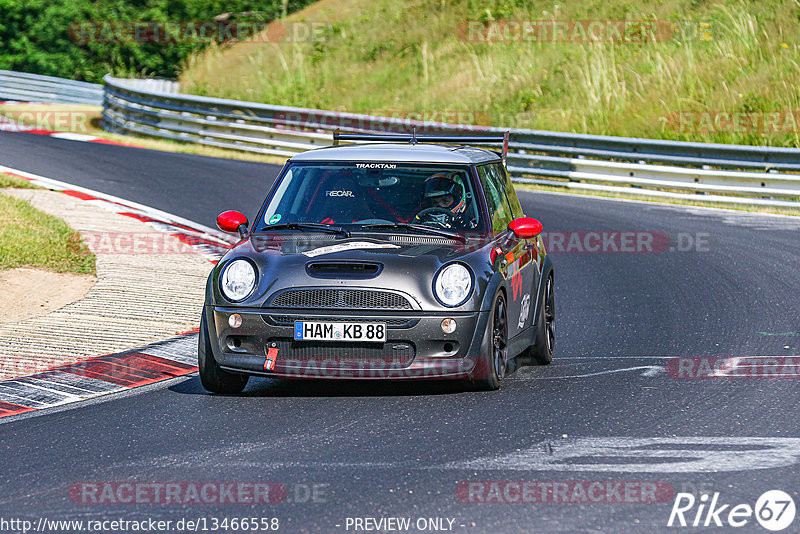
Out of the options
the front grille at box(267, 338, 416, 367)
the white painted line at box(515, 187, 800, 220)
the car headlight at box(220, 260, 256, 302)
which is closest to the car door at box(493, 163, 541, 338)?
the front grille at box(267, 338, 416, 367)

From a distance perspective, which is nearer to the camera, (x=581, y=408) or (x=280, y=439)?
(x=280, y=439)

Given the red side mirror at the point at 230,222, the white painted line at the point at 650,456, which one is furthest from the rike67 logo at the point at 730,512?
the red side mirror at the point at 230,222

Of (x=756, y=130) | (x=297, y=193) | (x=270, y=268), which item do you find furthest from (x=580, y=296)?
(x=756, y=130)

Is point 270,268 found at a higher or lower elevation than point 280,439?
higher

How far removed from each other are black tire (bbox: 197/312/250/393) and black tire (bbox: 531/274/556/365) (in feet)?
7.28

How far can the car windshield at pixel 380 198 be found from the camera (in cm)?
815

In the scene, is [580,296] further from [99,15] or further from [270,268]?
[99,15]

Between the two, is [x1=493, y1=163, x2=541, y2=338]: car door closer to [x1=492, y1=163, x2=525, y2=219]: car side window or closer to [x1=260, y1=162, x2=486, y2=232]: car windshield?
[x1=492, y1=163, x2=525, y2=219]: car side window

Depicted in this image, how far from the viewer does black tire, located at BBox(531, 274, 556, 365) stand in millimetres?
8695

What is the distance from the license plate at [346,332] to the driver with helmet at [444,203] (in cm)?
118

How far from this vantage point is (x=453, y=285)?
7301mm

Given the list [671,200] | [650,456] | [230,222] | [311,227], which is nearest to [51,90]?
[671,200]

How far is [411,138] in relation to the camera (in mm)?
9156

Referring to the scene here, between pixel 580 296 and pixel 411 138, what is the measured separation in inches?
136
